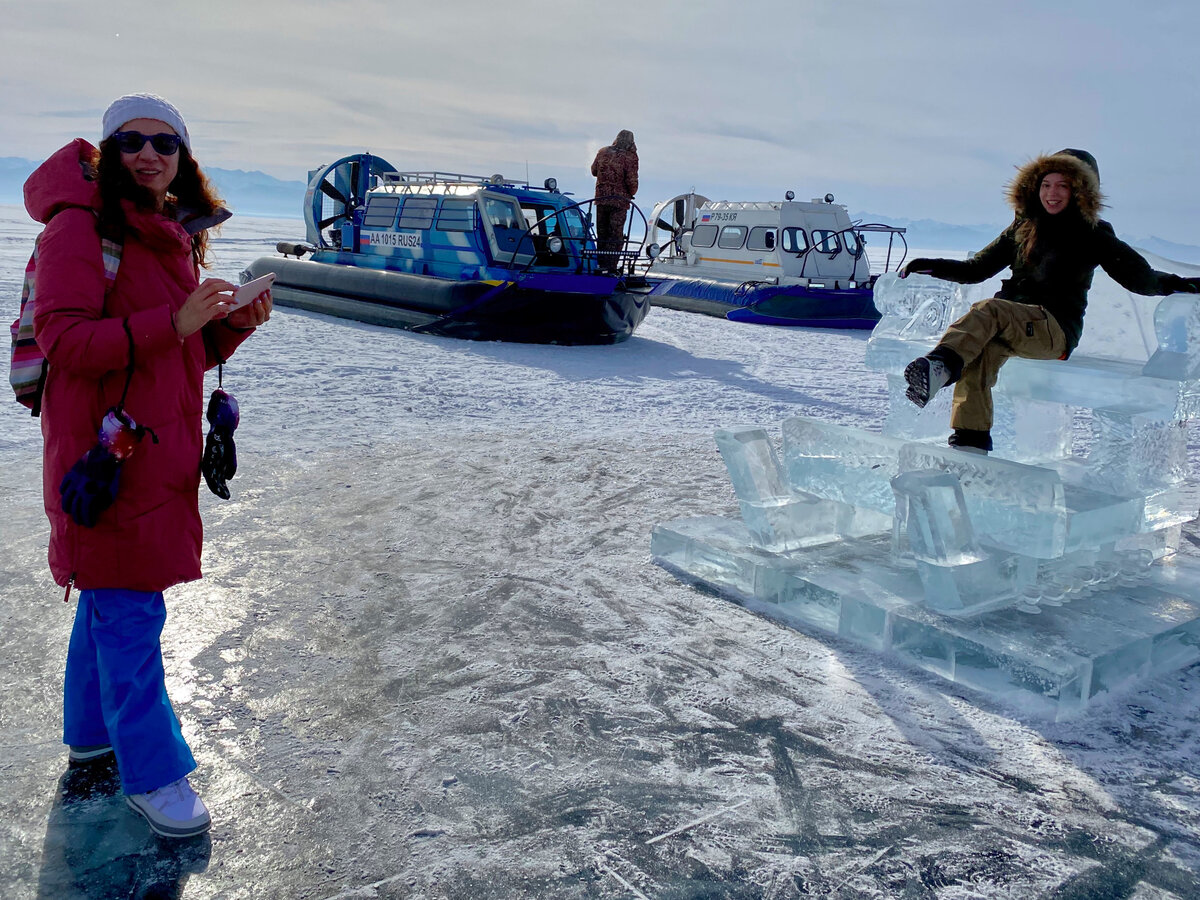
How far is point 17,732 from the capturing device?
2.12m

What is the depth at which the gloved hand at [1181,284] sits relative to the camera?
3178 millimetres

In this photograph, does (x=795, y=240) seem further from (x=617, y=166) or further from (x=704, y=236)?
(x=617, y=166)

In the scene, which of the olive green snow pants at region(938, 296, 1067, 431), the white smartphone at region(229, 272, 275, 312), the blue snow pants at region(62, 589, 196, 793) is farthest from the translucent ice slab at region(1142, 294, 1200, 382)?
the blue snow pants at region(62, 589, 196, 793)

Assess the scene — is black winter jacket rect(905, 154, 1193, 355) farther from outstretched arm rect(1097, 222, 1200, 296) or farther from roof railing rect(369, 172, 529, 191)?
roof railing rect(369, 172, 529, 191)

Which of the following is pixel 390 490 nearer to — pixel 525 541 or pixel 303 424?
pixel 525 541

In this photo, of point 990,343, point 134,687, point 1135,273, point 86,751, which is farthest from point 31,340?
point 1135,273

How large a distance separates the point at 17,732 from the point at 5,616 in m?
0.71

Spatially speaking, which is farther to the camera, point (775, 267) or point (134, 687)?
point (775, 267)

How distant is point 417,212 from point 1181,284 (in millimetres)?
8725

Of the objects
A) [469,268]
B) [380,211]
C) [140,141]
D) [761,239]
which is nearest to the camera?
[140,141]

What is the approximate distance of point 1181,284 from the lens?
3191 mm

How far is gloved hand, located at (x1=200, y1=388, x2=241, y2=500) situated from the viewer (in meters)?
1.95

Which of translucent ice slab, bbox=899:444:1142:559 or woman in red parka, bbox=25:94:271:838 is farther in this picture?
translucent ice slab, bbox=899:444:1142:559

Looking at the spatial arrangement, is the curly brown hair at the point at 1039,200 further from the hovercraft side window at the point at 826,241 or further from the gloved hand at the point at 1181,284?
the hovercraft side window at the point at 826,241
